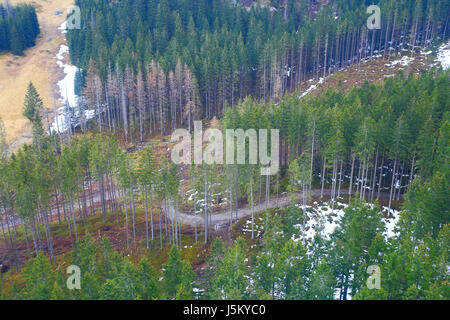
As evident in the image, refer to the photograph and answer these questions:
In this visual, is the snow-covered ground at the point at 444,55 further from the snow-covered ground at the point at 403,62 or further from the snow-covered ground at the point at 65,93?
the snow-covered ground at the point at 65,93

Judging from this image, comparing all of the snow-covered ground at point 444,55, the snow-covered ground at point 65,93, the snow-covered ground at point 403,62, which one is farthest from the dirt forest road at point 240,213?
the snow-covered ground at point 444,55

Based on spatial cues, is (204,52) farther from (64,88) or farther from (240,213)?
Result: (240,213)

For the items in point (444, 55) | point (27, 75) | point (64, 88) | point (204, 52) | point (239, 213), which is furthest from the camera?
point (27, 75)

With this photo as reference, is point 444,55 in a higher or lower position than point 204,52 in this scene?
lower

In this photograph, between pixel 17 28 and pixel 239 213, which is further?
pixel 17 28

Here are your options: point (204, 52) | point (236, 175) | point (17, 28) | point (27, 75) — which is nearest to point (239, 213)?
point (236, 175)
